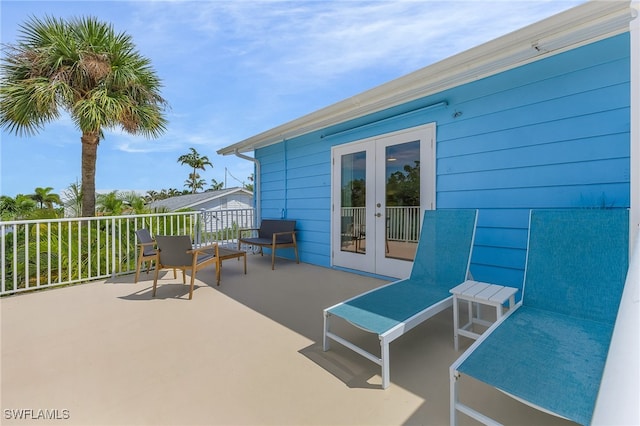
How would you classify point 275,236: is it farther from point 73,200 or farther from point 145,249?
point 73,200

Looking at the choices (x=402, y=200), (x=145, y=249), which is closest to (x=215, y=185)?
(x=145, y=249)

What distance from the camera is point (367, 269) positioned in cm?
481

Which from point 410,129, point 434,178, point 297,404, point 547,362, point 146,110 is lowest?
point 297,404

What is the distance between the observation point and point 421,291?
9.06ft

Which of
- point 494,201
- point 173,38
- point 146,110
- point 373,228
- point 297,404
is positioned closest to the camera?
point 297,404

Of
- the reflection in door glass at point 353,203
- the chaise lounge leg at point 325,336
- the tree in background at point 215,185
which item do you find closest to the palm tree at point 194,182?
the tree in background at point 215,185

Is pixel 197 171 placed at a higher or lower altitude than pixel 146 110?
higher

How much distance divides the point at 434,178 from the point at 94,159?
25.8 feet

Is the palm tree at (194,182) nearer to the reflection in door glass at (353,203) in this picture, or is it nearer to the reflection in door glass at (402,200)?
the reflection in door glass at (353,203)

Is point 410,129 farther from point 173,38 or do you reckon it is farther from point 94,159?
point 94,159

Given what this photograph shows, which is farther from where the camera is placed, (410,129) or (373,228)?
(373,228)

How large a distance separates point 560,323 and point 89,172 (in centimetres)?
916

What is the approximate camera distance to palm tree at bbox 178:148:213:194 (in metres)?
33.5

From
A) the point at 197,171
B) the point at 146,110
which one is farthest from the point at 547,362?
the point at 197,171
